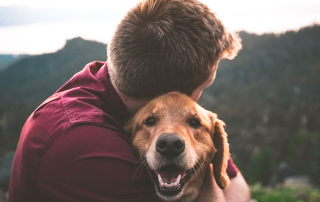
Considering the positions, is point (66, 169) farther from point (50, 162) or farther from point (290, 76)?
point (290, 76)

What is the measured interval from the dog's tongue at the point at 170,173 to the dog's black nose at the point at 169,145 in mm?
186

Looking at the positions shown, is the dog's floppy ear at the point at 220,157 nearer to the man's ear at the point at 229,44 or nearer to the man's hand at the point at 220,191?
the man's hand at the point at 220,191

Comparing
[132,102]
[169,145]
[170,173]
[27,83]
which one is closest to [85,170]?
[169,145]

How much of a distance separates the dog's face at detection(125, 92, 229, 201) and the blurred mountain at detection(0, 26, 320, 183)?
23.4ft

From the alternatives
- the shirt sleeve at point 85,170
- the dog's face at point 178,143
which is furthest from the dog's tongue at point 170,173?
the shirt sleeve at point 85,170

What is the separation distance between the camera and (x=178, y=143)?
2.50m

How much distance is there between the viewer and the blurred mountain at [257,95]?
20.6m

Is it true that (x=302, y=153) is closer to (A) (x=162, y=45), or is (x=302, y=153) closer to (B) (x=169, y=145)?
(B) (x=169, y=145)

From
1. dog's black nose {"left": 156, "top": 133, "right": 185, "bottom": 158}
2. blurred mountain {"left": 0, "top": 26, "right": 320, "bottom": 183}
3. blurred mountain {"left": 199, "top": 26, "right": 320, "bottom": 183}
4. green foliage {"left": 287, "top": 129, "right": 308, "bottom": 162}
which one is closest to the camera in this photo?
dog's black nose {"left": 156, "top": 133, "right": 185, "bottom": 158}

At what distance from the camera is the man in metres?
2.08

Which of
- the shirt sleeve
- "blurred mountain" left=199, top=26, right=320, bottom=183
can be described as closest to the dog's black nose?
the shirt sleeve

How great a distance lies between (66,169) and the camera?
2055 millimetres

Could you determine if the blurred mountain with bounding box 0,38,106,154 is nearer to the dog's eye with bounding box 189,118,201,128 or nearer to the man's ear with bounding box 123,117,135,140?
the man's ear with bounding box 123,117,135,140

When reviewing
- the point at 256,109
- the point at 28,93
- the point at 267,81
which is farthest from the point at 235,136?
the point at 28,93
